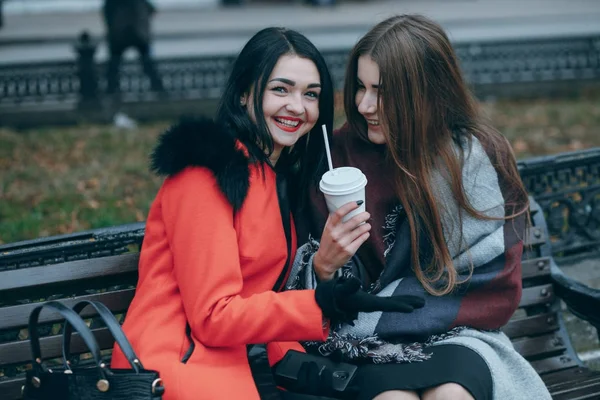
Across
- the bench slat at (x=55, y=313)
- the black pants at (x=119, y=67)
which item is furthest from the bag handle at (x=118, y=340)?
the black pants at (x=119, y=67)

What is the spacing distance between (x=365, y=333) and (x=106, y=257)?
3.27 feet

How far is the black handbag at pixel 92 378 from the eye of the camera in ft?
7.34

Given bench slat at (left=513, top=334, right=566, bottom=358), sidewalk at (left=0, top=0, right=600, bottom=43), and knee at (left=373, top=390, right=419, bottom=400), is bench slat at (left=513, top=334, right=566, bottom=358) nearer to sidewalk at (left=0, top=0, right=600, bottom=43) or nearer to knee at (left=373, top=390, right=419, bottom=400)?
knee at (left=373, top=390, right=419, bottom=400)

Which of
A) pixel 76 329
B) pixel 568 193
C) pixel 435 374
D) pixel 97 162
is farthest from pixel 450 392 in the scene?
pixel 97 162

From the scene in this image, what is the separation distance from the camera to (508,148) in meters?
3.09

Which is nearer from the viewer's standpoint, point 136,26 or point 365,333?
point 365,333

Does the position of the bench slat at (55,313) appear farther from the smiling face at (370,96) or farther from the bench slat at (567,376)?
the bench slat at (567,376)

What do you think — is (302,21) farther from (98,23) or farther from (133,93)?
(133,93)

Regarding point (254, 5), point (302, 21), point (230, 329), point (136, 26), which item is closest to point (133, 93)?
point (136, 26)

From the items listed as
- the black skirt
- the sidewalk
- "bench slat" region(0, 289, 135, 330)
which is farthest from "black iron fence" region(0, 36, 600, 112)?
the sidewalk

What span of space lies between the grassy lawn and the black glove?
3065mm

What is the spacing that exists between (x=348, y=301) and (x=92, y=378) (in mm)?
808

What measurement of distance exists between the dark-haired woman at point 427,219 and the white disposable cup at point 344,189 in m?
0.30

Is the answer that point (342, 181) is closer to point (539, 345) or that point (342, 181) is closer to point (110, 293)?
point (110, 293)
